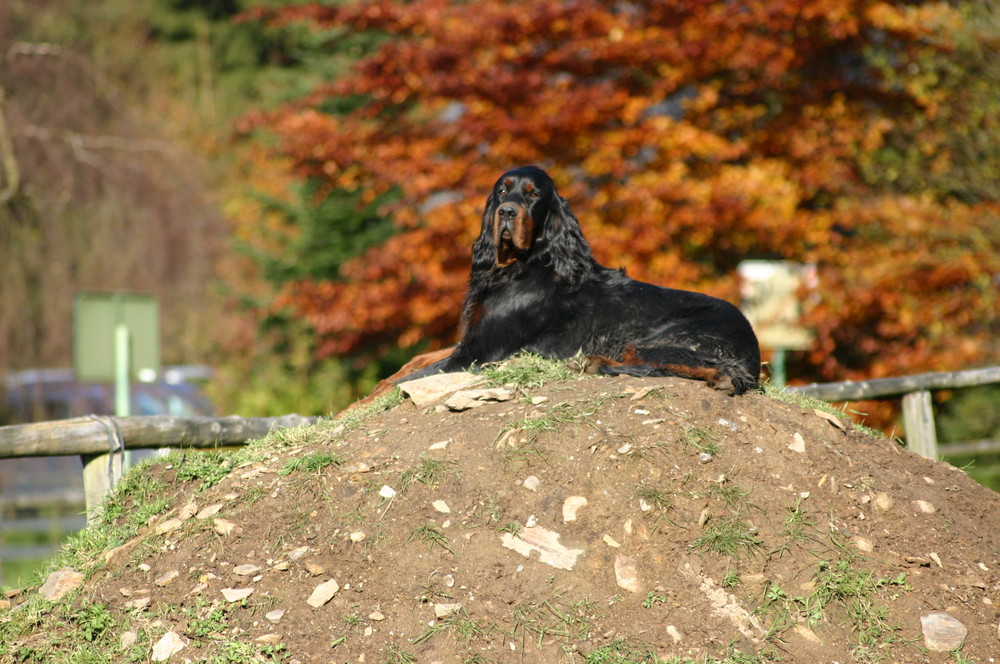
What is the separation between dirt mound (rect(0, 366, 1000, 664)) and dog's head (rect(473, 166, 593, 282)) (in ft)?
2.70

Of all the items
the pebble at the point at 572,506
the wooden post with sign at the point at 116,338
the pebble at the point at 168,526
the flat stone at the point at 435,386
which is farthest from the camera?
the wooden post with sign at the point at 116,338

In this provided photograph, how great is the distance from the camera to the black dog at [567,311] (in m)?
4.48

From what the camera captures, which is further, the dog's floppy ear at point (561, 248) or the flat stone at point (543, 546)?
the dog's floppy ear at point (561, 248)

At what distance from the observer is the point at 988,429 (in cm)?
1011

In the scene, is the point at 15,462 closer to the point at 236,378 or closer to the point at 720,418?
the point at 236,378

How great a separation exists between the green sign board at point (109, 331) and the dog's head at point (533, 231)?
460cm

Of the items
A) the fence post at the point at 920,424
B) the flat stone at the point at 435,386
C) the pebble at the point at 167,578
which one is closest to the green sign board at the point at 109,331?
the flat stone at the point at 435,386

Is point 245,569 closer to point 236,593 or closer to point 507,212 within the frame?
point 236,593

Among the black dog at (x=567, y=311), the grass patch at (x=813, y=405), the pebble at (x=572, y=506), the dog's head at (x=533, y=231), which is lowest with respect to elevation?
the pebble at (x=572, y=506)

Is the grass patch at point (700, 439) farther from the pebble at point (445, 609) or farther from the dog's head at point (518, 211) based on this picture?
the dog's head at point (518, 211)

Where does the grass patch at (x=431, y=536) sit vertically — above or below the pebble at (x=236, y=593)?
above

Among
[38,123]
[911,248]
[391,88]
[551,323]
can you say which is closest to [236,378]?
[38,123]

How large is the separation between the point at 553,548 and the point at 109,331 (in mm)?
6005

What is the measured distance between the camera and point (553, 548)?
3.51 metres
